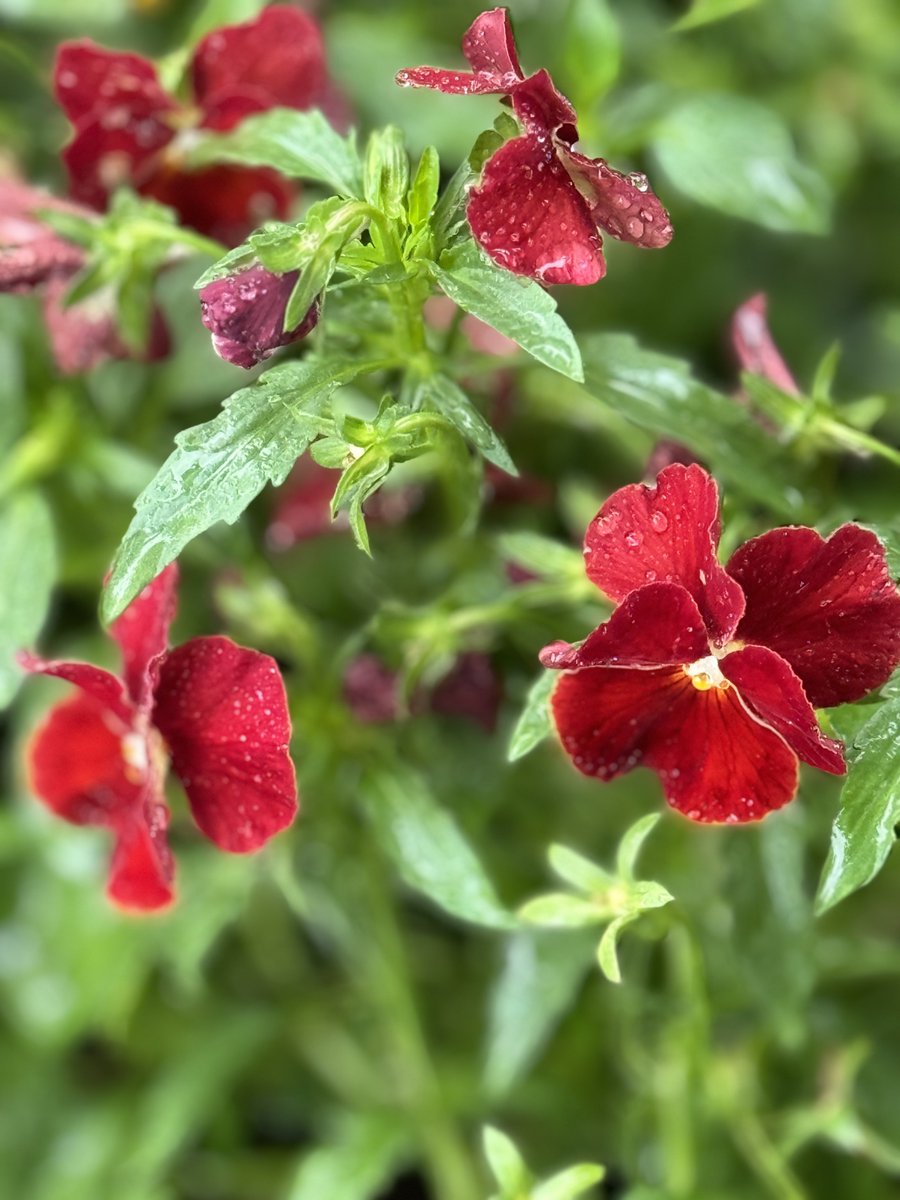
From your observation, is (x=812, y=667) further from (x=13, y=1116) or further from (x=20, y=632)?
(x=13, y=1116)

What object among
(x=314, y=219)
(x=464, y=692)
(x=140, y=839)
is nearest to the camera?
(x=314, y=219)

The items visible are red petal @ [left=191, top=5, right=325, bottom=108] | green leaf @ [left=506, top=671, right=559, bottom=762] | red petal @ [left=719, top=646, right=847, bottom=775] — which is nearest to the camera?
red petal @ [left=719, top=646, right=847, bottom=775]

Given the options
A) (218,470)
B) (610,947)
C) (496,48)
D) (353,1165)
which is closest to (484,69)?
(496,48)

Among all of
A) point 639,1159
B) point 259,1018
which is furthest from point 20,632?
point 639,1159

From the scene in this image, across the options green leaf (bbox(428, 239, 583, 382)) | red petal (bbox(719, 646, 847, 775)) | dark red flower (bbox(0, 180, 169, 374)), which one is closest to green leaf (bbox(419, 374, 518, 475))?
green leaf (bbox(428, 239, 583, 382))

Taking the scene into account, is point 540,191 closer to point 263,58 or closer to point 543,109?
point 543,109

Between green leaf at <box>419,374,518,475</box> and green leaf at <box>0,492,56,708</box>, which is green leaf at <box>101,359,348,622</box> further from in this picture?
green leaf at <box>0,492,56,708</box>
